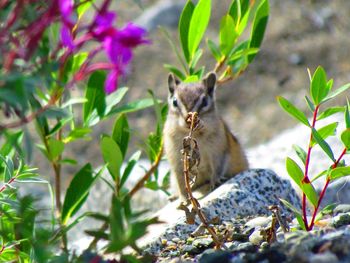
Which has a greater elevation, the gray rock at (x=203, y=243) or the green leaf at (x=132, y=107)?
the green leaf at (x=132, y=107)

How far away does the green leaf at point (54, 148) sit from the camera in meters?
4.83

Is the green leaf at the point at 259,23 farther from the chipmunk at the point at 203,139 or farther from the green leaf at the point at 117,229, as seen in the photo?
the green leaf at the point at 117,229

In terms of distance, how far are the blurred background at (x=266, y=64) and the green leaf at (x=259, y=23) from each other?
15.3ft

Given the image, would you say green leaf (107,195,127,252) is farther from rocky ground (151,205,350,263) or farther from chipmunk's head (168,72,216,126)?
chipmunk's head (168,72,216,126)

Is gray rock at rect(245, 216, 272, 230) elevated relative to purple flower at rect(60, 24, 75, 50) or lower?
lower

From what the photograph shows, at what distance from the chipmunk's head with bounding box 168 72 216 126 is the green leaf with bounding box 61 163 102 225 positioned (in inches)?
71.4

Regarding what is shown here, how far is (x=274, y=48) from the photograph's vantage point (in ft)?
38.1

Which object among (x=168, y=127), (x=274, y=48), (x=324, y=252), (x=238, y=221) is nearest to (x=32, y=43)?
(x=324, y=252)

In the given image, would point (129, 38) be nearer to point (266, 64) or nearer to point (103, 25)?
point (103, 25)

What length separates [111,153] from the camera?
4.87 metres

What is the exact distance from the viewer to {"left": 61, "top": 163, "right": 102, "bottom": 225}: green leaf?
446 centimetres

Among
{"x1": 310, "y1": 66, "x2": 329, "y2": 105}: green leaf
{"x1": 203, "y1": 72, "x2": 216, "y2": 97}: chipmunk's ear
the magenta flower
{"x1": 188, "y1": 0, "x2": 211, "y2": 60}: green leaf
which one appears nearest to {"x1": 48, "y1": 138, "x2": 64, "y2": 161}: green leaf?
{"x1": 188, "y1": 0, "x2": 211, "y2": 60}: green leaf

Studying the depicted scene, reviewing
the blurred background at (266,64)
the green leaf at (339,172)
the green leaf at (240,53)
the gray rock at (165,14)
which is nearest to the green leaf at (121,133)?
the green leaf at (240,53)

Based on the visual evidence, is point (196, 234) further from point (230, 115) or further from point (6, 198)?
point (230, 115)
